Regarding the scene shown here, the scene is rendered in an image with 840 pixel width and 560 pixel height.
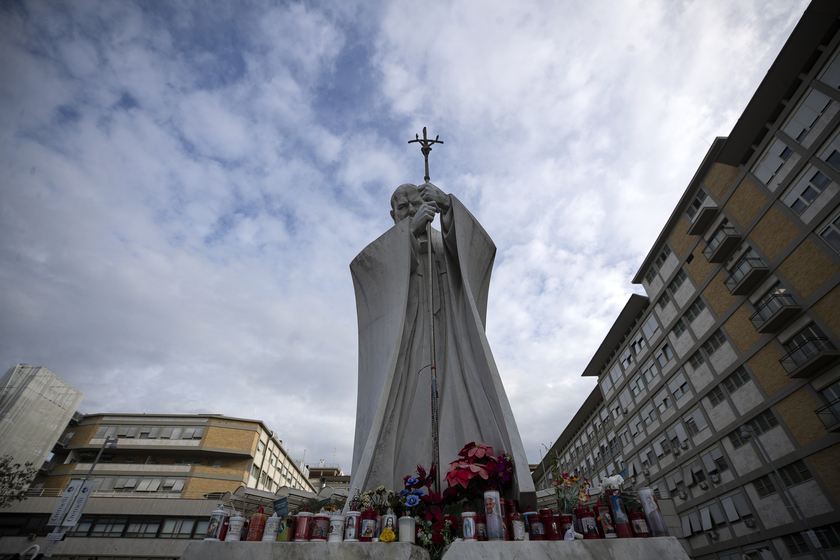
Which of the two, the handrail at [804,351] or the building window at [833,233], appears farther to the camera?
the handrail at [804,351]

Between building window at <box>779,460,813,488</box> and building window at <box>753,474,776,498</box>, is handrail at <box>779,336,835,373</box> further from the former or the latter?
building window at <box>753,474,776,498</box>

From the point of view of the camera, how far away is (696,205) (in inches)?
819

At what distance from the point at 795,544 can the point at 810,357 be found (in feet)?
22.2

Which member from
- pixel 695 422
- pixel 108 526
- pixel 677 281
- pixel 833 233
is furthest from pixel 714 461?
pixel 108 526

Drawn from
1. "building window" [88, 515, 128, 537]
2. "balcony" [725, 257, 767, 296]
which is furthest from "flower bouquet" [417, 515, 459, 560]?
"building window" [88, 515, 128, 537]

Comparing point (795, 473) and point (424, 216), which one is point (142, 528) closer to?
point (424, 216)

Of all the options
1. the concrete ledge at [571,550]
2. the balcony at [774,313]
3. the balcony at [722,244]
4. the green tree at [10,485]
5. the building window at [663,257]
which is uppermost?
the building window at [663,257]

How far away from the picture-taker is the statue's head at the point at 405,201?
7664 millimetres

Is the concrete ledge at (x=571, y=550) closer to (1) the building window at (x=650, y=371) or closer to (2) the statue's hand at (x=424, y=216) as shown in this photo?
(2) the statue's hand at (x=424, y=216)

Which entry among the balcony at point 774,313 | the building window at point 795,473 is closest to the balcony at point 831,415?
the building window at point 795,473

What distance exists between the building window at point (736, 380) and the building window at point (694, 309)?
352cm

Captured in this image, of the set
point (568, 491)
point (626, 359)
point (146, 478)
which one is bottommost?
point (568, 491)

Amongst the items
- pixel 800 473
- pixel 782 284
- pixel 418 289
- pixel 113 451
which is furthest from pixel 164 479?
pixel 782 284

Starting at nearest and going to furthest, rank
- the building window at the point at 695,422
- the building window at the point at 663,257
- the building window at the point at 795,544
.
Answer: the building window at the point at 795,544 → the building window at the point at 695,422 → the building window at the point at 663,257
